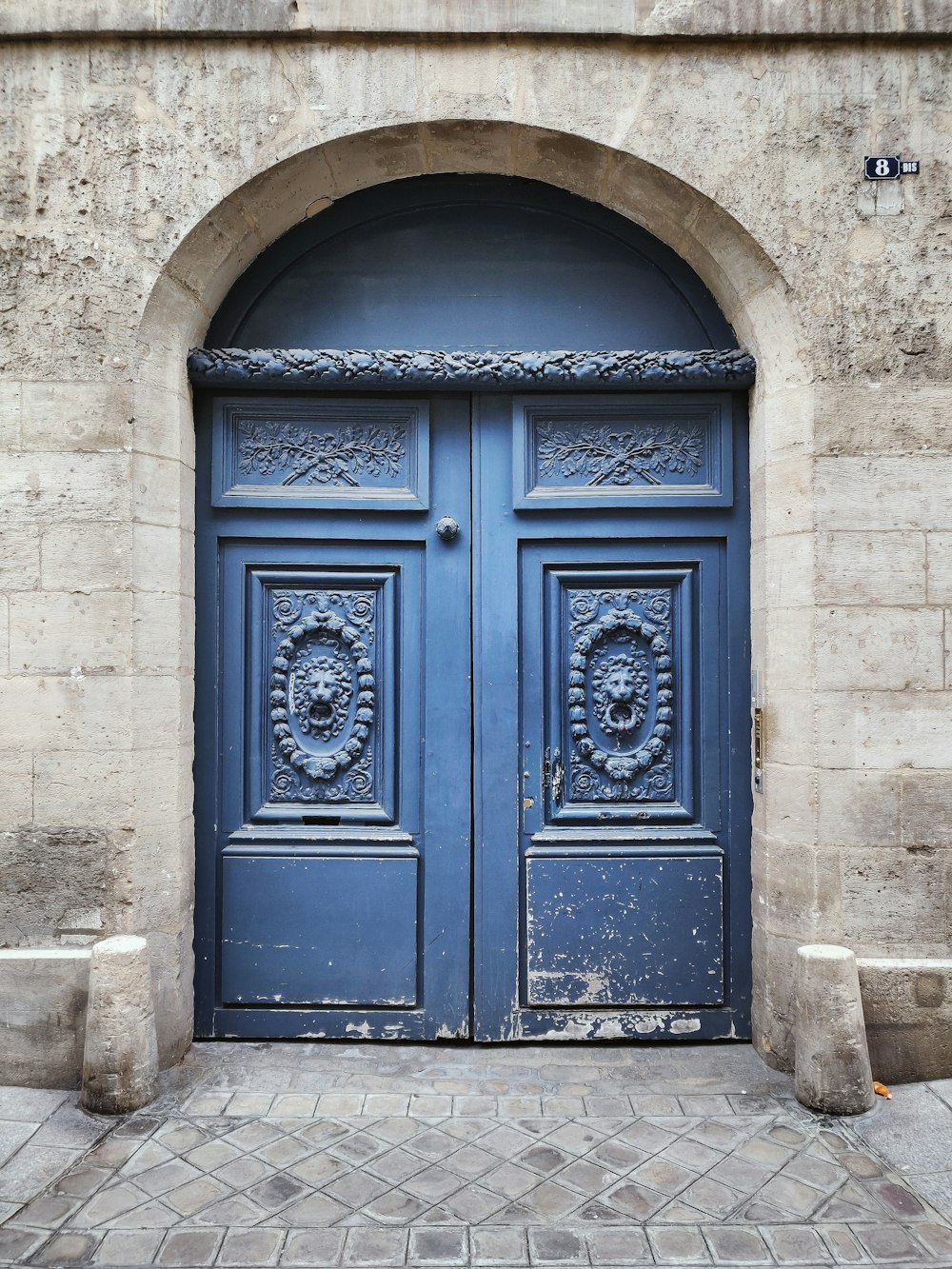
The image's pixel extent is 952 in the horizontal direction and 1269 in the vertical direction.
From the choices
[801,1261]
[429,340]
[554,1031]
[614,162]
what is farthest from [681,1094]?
[614,162]

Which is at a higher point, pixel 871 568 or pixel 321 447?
pixel 321 447

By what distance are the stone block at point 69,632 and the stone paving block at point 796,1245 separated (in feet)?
9.12

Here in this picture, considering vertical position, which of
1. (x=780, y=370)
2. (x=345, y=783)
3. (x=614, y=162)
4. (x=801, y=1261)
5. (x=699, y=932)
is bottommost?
(x=801, y=1261)

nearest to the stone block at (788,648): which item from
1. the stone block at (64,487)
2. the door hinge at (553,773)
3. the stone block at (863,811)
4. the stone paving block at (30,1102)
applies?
the stone block at (863,811)

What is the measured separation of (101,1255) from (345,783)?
1721 millimetres

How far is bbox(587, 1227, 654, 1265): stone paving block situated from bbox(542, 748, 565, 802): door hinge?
1.55 metres

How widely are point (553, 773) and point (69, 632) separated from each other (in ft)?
6.47

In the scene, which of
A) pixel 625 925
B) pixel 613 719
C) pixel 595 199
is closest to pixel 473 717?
pixel 613 719

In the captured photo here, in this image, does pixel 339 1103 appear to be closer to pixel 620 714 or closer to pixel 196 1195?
pixel 196 1195

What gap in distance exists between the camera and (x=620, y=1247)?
2.36 metres

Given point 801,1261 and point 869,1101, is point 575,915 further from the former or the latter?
point 801,1261

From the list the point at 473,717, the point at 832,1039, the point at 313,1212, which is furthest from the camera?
the point at 473,717

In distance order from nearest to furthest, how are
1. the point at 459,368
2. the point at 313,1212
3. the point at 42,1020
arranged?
the point at 313,1212 < the point at 42,1020 < the point at 459,368

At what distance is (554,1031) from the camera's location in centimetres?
355
